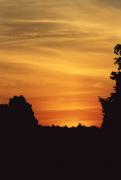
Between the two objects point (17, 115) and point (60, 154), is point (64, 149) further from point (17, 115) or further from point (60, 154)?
point (17, 115)

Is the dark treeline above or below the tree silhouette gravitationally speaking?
below

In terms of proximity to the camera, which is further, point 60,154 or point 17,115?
point 17,115

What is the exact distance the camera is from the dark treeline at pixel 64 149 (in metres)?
61.4

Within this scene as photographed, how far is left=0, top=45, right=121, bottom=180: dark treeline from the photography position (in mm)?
61406

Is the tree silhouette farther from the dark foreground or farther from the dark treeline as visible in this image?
the dark foreground

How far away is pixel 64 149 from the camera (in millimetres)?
64438

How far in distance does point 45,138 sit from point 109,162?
234 inches

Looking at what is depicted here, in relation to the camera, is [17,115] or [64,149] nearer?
[64,149]

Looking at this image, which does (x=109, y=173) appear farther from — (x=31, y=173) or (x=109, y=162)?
(x=31, y=173)

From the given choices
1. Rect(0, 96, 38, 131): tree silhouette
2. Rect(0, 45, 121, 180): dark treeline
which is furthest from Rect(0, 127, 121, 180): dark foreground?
Rect(0, 96, 38, 131): tree silhouette

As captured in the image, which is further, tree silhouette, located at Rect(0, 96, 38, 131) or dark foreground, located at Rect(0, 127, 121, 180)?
tree silhouette, located at Rect(0, 96, 38, 131)

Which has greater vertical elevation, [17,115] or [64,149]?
[17,115]

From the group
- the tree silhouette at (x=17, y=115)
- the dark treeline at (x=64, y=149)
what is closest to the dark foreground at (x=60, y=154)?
the dark treeline at (x=64, y=149)

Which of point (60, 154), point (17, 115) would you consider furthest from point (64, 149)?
point (17, 115)
